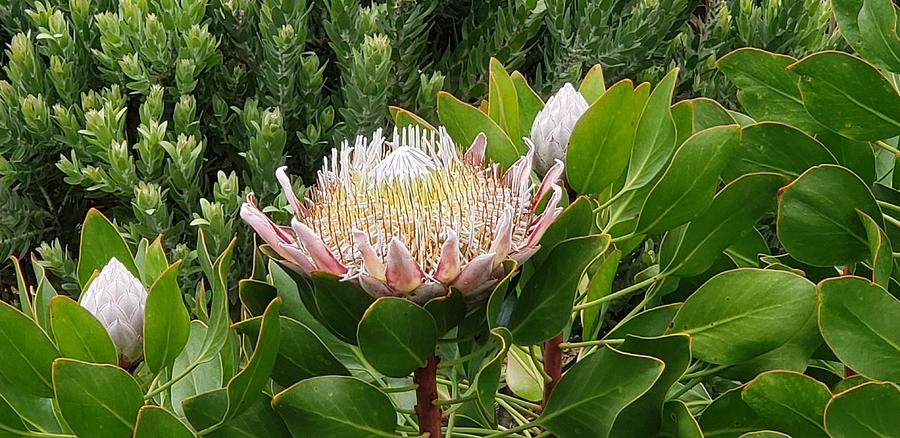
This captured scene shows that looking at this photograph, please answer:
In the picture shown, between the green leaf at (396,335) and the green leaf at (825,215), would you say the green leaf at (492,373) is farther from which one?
the green leaf at (825,215)

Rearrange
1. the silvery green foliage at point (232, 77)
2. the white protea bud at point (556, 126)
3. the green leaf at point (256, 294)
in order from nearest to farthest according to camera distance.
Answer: the green leaf at point (256, 294)
the white protea bud at point (556, 126)
the silvery green foliage at point (232, 77)

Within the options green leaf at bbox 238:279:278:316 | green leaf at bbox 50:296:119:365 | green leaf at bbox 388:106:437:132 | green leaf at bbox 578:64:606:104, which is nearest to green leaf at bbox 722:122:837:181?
green leaf at bbox 578:64:606:104

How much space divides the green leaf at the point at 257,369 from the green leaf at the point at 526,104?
1.11ft

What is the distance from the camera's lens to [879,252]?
1.83ft

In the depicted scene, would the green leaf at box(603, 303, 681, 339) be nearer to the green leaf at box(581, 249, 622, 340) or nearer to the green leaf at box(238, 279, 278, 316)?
the green leaf at box(581, 249, 622, 340)

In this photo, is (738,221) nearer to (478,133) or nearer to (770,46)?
(478,133)

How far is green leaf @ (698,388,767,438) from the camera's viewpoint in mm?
606

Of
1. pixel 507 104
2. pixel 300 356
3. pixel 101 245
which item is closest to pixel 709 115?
pixel 507 104

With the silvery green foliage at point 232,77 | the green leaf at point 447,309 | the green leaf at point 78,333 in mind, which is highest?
the green leaf at point 78,333

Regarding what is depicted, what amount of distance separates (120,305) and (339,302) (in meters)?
0.15

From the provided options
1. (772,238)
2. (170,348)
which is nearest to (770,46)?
(772,238)

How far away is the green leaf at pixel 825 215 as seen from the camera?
0.59 m

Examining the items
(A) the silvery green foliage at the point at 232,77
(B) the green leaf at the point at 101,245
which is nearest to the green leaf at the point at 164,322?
(B) the green leaf at the point at 101,245

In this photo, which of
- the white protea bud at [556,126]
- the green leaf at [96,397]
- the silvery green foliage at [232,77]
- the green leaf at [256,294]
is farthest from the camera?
the silvery green foliage at [232,77]
